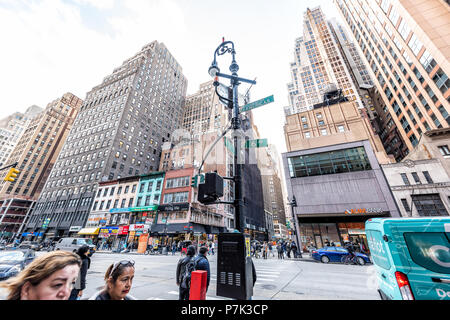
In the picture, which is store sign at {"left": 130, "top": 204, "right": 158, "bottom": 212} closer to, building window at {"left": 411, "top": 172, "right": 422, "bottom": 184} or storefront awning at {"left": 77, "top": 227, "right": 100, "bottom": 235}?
storefront awning at {"left": 77, "top": 227, "right": 100, "bottom": 235}

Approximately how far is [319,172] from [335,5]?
3225 inches

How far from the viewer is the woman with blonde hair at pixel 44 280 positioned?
1.60 meters

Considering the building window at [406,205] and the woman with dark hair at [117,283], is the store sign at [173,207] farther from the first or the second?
the building window at [406,205]

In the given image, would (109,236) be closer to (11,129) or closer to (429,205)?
(429,205)

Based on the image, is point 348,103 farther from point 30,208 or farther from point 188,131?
point 30,208

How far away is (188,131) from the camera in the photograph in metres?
75.7

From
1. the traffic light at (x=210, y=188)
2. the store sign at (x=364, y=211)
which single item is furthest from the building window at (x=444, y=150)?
the traffic light at (x=210, y=188)

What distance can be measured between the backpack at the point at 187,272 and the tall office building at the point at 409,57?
46.6 m

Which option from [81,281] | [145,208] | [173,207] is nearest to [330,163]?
[173,207]

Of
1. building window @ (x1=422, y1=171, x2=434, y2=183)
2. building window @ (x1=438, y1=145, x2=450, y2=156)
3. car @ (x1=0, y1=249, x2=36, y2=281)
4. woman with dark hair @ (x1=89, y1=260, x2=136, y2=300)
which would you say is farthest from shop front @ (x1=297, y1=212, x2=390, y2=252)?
car @ (x1=0, y1=249, x2=36, y2=281)

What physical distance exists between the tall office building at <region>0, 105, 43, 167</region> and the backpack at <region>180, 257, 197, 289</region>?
470 ft

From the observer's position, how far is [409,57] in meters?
38.9

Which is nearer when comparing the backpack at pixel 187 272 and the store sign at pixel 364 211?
the backpack at pixel 187 272
